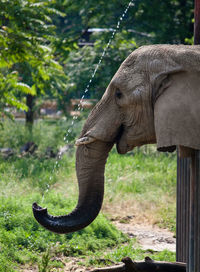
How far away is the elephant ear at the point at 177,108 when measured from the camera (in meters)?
2.81

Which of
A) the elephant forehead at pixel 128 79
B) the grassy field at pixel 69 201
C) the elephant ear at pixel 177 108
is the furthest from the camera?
the grassy field at pixel 69 201

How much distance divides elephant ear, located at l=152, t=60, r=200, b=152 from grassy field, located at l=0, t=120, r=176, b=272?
196 centimetres

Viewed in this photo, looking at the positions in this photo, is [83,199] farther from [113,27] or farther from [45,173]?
[113,27]

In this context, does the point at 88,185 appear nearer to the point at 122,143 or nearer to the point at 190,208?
the point at 122,143

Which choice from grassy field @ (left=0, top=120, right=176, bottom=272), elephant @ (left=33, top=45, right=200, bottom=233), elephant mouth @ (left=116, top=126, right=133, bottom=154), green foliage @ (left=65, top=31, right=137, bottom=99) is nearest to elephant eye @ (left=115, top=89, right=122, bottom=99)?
elephant @ (left=33, top=45, right=200, bottom=233)

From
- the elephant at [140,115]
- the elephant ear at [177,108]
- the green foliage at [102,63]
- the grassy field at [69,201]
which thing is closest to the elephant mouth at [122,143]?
the elephant at [140,115]

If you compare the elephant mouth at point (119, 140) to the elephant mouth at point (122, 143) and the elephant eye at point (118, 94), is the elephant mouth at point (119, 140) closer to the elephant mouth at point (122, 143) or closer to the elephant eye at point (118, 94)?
the elephant mouth at point (122, 143)

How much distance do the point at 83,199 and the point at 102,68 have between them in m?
9.28

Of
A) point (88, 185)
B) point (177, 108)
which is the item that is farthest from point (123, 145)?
point (177, 108)

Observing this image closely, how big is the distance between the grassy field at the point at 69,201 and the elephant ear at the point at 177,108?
1959 mm

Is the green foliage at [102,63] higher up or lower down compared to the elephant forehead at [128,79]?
lower down

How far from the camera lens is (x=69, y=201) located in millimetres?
7391

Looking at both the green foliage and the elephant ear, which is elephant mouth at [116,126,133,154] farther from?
the green foliage

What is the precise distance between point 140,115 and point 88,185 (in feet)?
1.84
